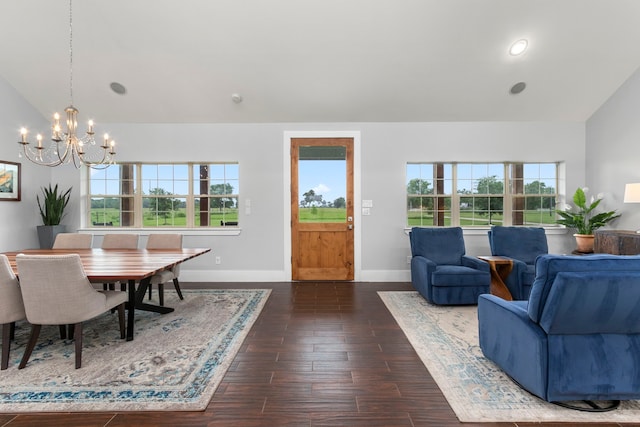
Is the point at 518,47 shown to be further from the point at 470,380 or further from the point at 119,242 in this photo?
the point at 119,242

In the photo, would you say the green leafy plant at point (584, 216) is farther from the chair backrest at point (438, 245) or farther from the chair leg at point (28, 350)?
the chair leg at point (28, 350)

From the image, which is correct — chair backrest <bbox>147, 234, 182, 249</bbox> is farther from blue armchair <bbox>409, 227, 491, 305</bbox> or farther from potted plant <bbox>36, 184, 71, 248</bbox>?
blue armchair <bbox>409, 227, 491, 305</bbox>

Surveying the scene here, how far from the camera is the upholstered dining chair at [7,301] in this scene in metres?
2.44

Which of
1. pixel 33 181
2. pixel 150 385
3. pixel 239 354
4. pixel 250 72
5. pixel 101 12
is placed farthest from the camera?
pixel 33 181

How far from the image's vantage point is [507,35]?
3953 millimetres

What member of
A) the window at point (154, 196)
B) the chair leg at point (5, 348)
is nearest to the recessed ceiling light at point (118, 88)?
the window at point (154, 196)

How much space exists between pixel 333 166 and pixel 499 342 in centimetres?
361

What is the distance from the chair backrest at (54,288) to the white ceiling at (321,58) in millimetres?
2881

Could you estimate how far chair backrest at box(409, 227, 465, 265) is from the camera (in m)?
4.63

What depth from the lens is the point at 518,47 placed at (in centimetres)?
409

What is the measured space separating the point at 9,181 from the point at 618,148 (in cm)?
855

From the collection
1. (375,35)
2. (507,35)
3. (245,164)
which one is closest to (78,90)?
(245,164)

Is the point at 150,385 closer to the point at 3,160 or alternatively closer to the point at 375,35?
the point at 375,35

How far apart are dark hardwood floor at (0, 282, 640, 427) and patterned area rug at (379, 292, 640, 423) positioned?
0.07 metres
